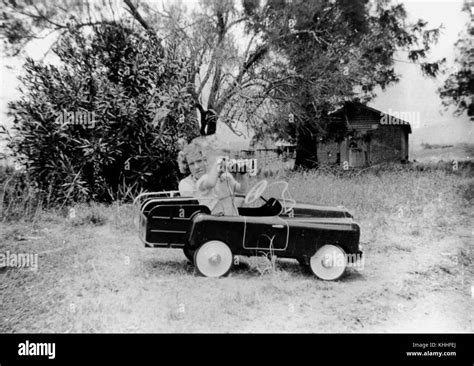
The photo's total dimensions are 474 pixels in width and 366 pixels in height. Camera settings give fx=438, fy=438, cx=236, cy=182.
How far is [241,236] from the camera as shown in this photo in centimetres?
238

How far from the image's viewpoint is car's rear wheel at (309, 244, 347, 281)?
8.02 feet

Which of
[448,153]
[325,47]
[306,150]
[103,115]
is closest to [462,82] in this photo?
[448,153]

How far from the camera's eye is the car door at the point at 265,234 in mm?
2383

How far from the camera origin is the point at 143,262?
8.52ft

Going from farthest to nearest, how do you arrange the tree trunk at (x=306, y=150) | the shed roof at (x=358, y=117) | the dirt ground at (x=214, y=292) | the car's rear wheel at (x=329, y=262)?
1. the shed roof at (x=358, y=117)
2. the tree trunk at (x=306, y=150)
3. the car's rear wheel at (x=329, y=262)
4. the dirt ground at (x=214, y=292)

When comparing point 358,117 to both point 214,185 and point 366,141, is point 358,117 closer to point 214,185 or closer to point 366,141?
point 366,141

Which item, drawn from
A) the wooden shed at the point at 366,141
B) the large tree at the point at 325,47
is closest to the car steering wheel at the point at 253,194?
the large tree at the point at 325,47

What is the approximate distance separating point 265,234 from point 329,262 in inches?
15.7

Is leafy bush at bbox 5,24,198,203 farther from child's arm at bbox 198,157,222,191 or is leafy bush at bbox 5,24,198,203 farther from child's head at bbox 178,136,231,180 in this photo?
child's arm at bbox 198,157,222,191

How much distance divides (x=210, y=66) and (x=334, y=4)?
1.37 metres

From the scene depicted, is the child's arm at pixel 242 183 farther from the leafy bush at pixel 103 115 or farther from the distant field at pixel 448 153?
the distant field at pixel 448 153

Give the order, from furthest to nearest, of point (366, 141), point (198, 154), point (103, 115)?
1. point (366, 141)
2. point (103, 115)
3. point (198, 154)
